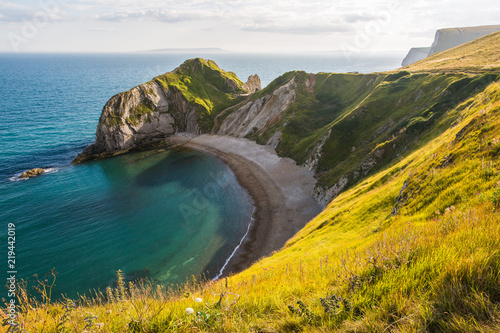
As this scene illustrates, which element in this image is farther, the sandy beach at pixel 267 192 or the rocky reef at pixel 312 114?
the rocky reef at pixel 312 114

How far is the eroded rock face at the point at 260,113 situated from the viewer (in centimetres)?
7681

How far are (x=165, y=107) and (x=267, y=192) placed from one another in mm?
57831

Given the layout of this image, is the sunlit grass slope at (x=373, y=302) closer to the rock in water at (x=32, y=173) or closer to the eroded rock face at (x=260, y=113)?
the rock in water at (x=32, y=173)

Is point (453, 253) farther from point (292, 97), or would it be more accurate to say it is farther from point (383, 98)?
point (292, 97)

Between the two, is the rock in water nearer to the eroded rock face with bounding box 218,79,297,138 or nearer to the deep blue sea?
the deep blue sea

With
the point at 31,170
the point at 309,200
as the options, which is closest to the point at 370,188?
the point at 309,200

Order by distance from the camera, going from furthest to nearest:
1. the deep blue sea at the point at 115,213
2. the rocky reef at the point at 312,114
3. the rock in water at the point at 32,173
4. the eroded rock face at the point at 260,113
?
the eroded rock face at the point at 260,113, the rock in water at the point at 32,173, the rocky reef at the point at 312,114, the deep blue sea at the point at 115,213

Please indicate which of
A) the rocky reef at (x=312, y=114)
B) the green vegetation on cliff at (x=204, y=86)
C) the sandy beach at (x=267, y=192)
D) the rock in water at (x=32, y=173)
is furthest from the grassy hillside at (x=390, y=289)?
the green vegetation on cliff at (x=204, y=86)

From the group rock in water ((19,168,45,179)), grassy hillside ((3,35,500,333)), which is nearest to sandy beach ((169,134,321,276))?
grassy hillside ((3,35,500,333))

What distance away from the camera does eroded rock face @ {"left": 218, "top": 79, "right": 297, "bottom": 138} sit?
252 ft

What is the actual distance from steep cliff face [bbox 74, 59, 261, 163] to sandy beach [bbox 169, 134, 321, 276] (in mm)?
17272

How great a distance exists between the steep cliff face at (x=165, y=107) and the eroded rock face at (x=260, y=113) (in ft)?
31.0

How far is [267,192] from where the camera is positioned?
49.1 m

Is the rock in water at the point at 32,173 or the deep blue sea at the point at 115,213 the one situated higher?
the rock in water at the point at 32,173
